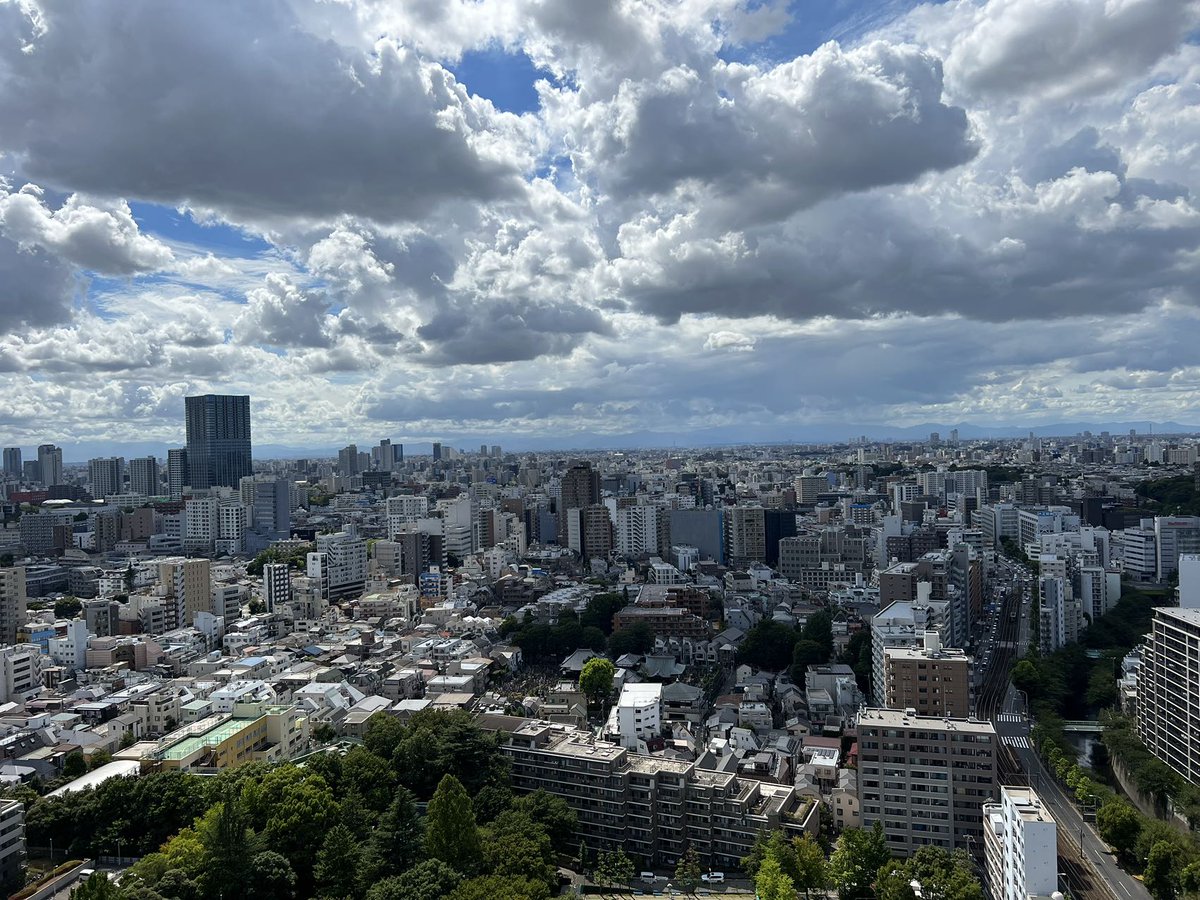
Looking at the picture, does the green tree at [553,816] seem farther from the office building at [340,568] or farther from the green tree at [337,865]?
the office building at [340,568]

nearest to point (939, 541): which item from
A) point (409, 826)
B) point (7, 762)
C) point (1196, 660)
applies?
point (1196, 660)

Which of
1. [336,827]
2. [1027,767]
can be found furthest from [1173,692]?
[336,827]

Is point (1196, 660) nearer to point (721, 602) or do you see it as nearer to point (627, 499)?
point (721, 602)

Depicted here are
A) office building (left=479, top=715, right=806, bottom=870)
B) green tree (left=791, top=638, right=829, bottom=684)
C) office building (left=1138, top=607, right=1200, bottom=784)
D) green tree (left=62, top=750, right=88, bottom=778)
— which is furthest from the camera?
green tree (left=791, top=638, right=829, bottom=684)

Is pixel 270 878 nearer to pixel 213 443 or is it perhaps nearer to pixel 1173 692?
pixel 1173 692

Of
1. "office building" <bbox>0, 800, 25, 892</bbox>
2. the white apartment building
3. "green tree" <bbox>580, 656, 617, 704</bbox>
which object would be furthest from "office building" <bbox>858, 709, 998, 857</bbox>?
the white apartment building

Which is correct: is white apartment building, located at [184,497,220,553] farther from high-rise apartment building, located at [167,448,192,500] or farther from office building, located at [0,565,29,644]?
high-rise apartment building, located at [167,448,192,500]

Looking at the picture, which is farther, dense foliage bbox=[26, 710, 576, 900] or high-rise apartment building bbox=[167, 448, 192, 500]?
high-rise apartment building bbox=[167, 448, 192, 500]
